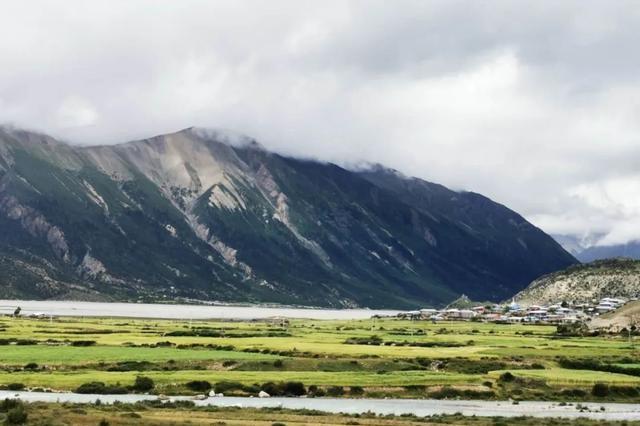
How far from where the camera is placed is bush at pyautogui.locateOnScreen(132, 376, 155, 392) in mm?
83812

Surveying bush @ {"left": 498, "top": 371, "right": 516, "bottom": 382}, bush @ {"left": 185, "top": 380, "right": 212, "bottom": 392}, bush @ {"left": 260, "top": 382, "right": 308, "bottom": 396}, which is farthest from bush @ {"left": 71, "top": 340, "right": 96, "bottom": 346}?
bush @ {"left": 498, "top": 371, "right": 516, "bottom": 382}

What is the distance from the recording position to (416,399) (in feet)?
288

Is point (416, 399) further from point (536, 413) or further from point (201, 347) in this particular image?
point (201, 347)

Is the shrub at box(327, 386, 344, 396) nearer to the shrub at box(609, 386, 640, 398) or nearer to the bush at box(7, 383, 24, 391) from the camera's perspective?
the bush at box(7, 383, 24, 391)

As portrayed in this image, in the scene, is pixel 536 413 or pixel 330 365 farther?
pixel 330 365

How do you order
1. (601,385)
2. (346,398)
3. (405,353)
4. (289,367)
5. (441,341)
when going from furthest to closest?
(441,341) < (405,353) < (289,367) < (601,385) < (346,398)

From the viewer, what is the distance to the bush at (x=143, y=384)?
8381 cm

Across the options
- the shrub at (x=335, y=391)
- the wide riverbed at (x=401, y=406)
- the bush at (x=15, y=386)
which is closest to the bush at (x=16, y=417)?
the wide riverbed at (x=401, y=406)

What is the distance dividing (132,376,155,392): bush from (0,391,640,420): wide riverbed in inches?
130

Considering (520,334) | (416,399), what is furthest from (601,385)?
(520,334)

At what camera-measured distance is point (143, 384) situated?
277 feet

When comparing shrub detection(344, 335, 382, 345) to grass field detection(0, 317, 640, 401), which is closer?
grass field detection(0, 317, 640, 401)

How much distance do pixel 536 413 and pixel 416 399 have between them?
13.7m

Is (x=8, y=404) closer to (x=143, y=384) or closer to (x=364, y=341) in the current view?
(x=143, y=384)
